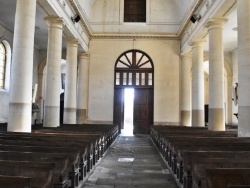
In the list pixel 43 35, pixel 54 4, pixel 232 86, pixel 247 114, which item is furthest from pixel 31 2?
pixel 232 86

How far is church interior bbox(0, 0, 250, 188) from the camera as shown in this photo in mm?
4262

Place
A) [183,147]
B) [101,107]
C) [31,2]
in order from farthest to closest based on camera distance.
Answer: [101,107] < [31,2] < [183,147]

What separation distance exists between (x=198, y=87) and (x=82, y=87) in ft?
24.3

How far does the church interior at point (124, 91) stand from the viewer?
14.0 feet

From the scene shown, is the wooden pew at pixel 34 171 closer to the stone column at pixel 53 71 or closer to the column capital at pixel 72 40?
the stone column at pixel 53 71

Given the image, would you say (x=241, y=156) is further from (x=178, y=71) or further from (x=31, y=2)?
(x=178, y=71)

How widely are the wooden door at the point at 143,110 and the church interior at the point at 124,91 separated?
7 centimetres

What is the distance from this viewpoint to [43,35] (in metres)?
16.8

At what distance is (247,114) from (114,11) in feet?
43.5

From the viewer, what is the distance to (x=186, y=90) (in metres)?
17.6

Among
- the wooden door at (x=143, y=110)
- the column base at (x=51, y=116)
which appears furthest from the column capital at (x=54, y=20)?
A: the wooden door at (x=143, y=110)

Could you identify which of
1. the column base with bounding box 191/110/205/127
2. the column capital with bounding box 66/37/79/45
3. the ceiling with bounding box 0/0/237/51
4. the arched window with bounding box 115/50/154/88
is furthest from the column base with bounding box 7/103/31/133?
the arched window with bounding box 115/50/154/88

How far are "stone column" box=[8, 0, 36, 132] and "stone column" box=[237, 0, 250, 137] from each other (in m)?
5.82

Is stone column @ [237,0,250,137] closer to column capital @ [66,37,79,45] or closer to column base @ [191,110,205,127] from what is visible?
column base @ [191,110,205,127]
